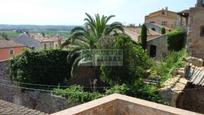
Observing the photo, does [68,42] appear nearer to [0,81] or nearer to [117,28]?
[117,28]

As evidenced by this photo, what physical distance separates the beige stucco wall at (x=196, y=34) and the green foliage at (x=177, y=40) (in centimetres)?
677

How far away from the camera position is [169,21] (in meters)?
59.6

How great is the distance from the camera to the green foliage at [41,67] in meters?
21.8

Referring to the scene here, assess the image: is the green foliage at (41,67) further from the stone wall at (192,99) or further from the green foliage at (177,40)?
the stone wall at (192,99)

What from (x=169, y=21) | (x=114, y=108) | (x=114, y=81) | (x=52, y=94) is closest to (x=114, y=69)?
(x=114, y=81)

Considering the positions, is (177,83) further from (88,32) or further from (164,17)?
(164,17)

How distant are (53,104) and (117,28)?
8.25m

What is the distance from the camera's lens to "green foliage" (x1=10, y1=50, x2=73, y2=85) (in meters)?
21.8

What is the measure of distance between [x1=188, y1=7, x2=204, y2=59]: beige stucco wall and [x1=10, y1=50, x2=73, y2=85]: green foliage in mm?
8976

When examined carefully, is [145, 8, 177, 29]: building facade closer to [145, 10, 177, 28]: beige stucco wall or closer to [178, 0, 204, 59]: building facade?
[145, 10, 177, 28]: beige stucco wall

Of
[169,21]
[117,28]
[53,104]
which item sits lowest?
[53,104]

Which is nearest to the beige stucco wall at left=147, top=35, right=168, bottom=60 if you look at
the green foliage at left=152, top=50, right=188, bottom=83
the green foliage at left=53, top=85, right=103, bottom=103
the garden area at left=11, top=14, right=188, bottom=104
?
the garden area at left=11, top=14, right=188, bottom=104

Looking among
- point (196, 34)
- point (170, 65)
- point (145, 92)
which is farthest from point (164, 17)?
point (145, 92)

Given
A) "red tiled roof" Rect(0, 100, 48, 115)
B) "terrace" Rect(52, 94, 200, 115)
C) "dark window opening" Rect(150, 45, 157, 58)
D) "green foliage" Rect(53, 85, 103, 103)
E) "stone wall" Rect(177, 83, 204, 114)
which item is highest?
"dark window opening" Rect(150, 45, 157, 58)
